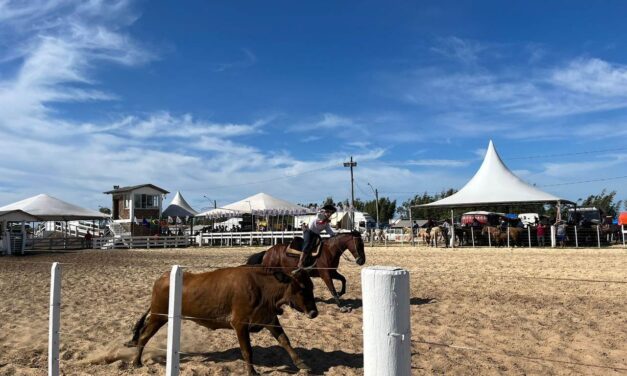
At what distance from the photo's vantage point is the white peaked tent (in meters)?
29.3

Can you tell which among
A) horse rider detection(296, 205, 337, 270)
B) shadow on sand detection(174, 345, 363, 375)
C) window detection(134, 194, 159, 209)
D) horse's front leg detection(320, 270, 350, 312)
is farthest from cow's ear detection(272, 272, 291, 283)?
window detection(134, 194, 159, 209)

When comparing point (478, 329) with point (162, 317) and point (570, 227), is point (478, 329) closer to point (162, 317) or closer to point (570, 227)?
point (162, 317)

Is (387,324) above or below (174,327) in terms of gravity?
above

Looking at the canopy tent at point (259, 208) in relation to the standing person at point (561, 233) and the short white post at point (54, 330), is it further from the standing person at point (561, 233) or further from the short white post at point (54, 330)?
the short white post at point (54, 330)

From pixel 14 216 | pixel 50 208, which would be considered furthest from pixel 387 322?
pixel 50 208

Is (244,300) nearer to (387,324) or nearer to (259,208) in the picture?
(387,324)

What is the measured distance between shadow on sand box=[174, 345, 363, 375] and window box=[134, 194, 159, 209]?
40.8 meters

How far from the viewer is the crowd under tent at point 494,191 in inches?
1148

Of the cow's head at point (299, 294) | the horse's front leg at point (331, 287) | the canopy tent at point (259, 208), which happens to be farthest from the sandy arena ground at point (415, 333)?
the canopy tent at point (259, 208)

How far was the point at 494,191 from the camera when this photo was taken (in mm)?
30453

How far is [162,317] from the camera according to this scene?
5.70 metres

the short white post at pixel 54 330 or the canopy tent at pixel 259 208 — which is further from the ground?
the canopy tent at pixel 259 208

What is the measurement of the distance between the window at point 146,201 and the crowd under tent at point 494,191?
25.3 m

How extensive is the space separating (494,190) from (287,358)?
88.1 ft
